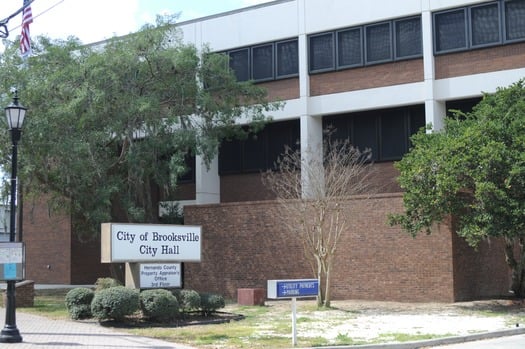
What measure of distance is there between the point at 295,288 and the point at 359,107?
55.0 feet

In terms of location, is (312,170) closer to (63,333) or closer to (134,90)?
(134,90)

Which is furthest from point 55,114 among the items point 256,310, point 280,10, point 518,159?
point 518,159

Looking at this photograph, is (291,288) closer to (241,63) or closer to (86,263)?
(241,63)

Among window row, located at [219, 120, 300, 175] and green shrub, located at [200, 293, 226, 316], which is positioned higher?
window row, located at [219, 120, 300, 175]

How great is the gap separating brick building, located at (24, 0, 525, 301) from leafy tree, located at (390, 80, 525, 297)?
1982 mm

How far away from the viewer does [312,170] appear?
2538 cm

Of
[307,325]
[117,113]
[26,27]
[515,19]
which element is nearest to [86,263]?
[117,113]

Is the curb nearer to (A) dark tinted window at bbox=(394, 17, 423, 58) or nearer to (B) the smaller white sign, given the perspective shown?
(B) the smaller white sign

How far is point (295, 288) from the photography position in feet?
51.1

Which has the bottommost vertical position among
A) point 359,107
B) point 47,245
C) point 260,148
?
point 47,245

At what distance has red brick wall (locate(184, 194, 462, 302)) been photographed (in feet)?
81.2

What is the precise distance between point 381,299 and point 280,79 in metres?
12.1

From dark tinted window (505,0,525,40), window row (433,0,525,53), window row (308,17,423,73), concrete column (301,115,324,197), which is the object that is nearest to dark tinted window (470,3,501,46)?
window row (433,0,525,53)

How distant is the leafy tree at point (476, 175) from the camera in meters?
21.3
